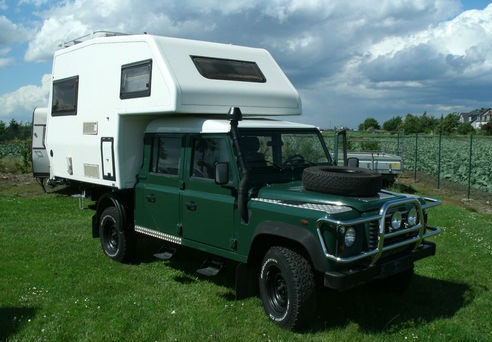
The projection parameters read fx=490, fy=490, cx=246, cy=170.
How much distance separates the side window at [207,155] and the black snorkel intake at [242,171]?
27 cm

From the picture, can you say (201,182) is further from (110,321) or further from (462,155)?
(462,155)

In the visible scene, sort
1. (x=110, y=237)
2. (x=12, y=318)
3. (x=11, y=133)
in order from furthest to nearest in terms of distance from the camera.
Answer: (x=11, y=133), (x=110, y=237), (x=12, y=318)

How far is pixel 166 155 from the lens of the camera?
685 cm

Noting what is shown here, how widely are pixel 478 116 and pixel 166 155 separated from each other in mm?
110111

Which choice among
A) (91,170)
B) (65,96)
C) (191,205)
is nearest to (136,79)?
(91,170)

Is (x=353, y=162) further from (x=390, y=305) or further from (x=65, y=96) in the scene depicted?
(x=65, y=96)

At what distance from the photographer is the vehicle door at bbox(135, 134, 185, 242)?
6.57m

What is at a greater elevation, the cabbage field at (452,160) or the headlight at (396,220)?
the cabbage field at (452,160)

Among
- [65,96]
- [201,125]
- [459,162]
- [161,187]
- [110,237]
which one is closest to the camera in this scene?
[201,125]

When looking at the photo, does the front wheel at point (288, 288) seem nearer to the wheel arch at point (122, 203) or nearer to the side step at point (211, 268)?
the side step at point (211, 268)

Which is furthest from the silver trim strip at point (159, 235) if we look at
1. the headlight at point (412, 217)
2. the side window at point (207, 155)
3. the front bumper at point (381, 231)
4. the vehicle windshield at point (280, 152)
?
the headlight at point (412, 217)

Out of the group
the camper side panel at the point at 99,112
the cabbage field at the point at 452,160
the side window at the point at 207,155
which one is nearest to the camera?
the side window at the point at 207,155

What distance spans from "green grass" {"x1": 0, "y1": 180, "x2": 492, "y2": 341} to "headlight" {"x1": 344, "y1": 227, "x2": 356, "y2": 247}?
1.07 meters

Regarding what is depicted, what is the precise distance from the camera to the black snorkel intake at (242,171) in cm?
545
